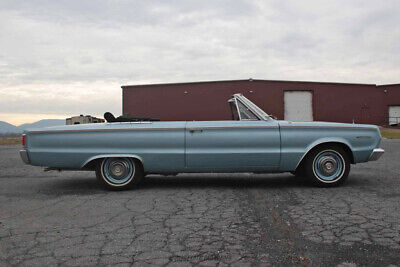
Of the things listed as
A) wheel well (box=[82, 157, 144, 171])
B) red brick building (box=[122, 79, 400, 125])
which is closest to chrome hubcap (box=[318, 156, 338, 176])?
wheel well (box=[82, 157, 144, 171])

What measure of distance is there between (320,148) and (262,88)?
26.6 metres

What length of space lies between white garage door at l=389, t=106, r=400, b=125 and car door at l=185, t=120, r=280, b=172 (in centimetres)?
3431

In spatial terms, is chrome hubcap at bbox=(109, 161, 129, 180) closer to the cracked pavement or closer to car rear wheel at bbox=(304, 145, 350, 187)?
Answer: the cracked pavement

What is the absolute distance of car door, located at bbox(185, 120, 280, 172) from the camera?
17.9ft

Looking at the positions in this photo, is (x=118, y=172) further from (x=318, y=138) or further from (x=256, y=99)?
(x=256, y=99)

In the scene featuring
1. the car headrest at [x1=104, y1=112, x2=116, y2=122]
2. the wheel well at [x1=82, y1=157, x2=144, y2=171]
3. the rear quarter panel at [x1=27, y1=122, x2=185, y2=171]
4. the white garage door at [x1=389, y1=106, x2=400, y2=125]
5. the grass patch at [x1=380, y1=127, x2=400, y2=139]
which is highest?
the white garage door at [x1=389, y1=106, x2=400, y2=125]

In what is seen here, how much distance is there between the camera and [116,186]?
558 cm

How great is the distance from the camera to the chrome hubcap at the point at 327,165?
5.61m

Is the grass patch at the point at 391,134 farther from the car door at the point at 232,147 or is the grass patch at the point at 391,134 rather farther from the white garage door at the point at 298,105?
the car door at the point at 232,147

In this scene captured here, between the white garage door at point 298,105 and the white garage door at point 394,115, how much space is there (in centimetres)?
984

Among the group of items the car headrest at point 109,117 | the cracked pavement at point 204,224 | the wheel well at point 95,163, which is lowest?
the cracked pavement at point 204,224

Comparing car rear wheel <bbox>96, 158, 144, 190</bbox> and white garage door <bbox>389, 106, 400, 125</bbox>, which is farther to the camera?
white garage door <bbox>389, 106, 400, 125</bbox>

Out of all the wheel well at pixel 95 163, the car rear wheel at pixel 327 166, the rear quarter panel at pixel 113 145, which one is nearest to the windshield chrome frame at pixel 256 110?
the car rear wheel at pixel 327 166

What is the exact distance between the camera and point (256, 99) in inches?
1245
